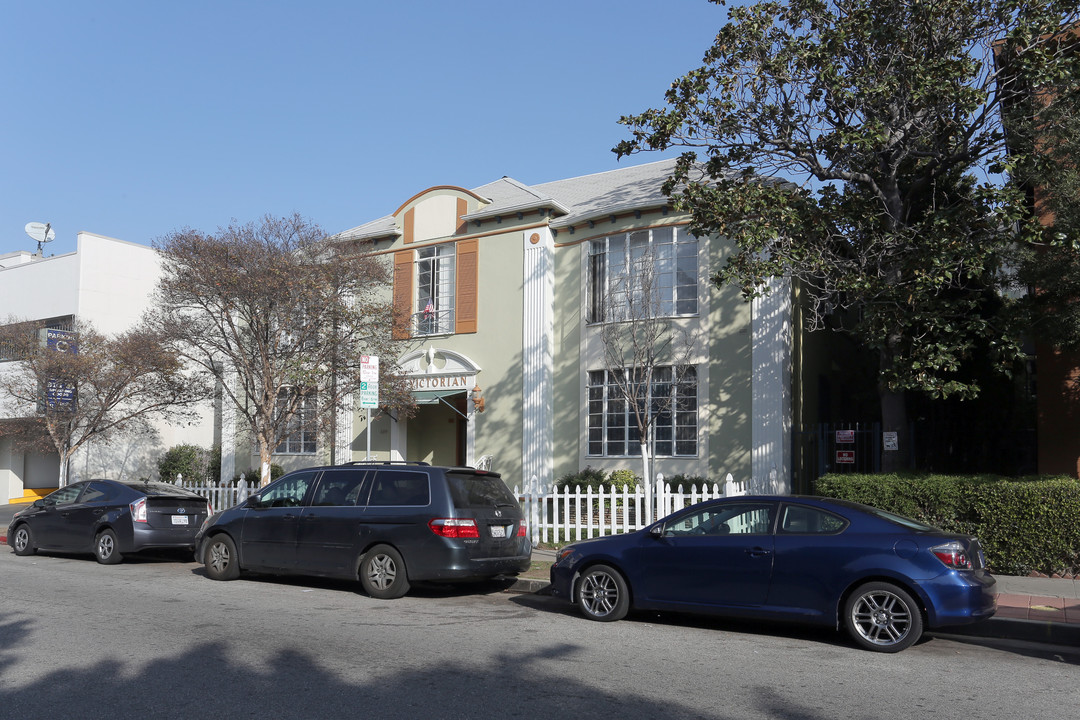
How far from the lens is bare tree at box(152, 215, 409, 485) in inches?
651

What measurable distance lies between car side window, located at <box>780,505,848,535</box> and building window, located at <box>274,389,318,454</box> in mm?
11565

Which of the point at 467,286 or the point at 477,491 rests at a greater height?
the point at 467,286

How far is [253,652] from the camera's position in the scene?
23.5ft

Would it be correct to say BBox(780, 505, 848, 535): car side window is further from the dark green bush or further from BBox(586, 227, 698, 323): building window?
the dark green bush

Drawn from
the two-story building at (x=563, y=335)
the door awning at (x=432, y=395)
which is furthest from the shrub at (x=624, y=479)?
the door awning at (x=432, y=395)

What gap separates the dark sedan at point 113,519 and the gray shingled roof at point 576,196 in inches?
281

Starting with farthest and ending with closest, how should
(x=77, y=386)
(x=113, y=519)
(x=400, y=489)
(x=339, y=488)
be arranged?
(x=77, y=386)
(x=113, y=519)
(x=339, y=488)
(x=400, y=489)

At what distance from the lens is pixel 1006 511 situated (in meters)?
11.4

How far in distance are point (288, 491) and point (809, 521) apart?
21.7ft

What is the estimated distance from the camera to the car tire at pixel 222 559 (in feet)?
38.5

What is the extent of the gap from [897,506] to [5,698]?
10.5m

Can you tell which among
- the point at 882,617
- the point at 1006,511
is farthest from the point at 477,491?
the point at 1006,511

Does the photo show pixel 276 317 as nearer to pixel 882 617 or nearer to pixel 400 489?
pixel 400 489

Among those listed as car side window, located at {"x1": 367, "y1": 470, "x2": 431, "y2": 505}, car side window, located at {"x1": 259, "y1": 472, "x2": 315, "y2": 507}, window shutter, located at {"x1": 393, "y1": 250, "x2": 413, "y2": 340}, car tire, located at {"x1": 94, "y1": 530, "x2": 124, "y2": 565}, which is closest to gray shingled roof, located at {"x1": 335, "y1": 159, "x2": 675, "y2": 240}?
window shutter, located at {"x1": 393, "y1": 250, "x2": 413, "y2": 340}
